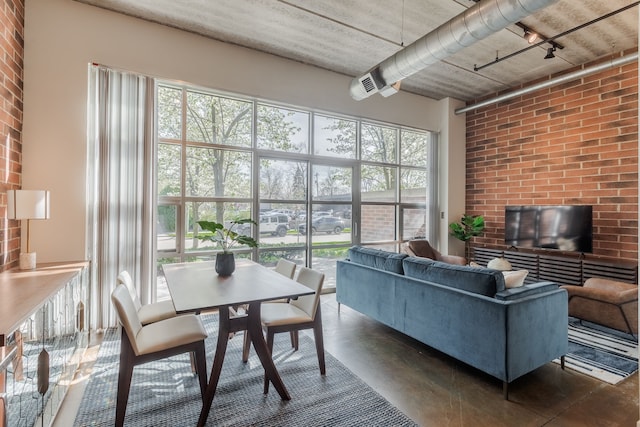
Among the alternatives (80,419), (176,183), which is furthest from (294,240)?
(80,419)

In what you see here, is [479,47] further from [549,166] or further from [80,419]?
[80,419]

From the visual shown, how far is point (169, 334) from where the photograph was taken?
6.86 feet

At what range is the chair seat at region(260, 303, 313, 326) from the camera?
7.94ft

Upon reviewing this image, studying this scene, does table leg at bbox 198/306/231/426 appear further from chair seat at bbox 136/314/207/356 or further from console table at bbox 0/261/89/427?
console table at bbox 0/261/89/427

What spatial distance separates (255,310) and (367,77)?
9.64ft

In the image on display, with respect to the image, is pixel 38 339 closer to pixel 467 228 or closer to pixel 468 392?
pixel 468 392

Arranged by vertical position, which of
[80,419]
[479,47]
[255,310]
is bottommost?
[80,419]

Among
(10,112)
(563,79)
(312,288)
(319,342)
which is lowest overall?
(319,342)

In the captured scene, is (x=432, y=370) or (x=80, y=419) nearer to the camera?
(x=80, y=419)

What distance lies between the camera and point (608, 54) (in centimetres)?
418

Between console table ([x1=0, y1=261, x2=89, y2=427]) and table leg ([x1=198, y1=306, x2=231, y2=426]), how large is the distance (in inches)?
32.9

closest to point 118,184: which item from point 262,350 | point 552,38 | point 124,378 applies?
point 124,378

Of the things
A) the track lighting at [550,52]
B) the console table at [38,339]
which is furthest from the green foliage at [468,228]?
the console table at [38,339]

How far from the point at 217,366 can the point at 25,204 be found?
1.97 metres
